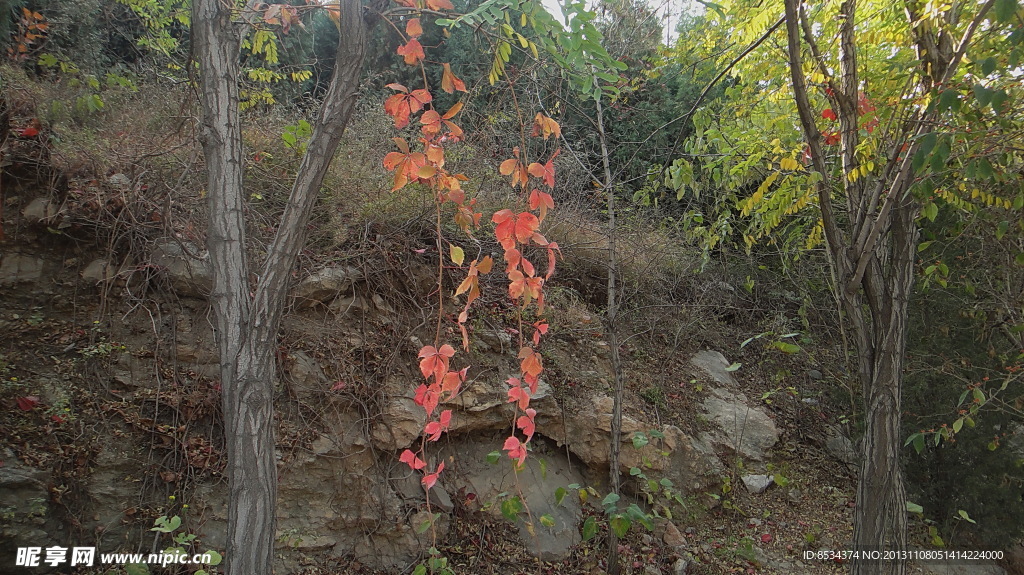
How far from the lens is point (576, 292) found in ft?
14.5

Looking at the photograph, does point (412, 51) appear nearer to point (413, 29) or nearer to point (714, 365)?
point (413, 29)

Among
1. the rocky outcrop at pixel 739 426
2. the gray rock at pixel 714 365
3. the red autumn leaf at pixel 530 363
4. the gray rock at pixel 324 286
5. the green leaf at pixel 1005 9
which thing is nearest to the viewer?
the green leaf at pixel 1005 9

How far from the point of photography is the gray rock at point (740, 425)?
4.29 metres

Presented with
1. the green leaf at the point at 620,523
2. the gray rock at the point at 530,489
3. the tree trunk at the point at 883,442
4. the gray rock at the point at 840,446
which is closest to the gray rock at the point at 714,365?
the gray rock at the point at 840,446

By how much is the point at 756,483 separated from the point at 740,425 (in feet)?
1.60

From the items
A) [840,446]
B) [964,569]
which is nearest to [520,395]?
[964,569]

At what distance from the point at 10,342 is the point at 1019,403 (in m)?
5.68

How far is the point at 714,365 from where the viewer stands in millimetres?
5023

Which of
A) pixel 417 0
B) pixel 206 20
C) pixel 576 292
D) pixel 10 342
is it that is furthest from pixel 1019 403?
pixel 10 342

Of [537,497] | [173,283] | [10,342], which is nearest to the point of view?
[10,342]

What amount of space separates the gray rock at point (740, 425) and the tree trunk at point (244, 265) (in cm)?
350

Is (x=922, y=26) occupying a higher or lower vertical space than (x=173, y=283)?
higher

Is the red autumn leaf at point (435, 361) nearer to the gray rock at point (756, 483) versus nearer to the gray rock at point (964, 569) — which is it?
the gray rock at point (756, 483)

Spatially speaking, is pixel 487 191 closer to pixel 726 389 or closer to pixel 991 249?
pixel 726 389
